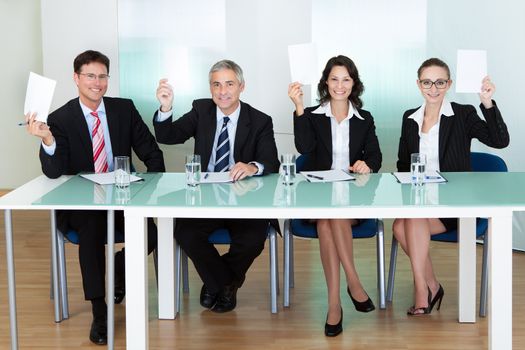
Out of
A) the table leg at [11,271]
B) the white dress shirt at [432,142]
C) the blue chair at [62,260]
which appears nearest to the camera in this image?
the table leg at [11,271]

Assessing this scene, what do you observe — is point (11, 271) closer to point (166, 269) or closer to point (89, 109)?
point (166, 269)

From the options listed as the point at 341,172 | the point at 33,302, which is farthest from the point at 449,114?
the point at 33,302

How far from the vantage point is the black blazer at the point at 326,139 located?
4.84m

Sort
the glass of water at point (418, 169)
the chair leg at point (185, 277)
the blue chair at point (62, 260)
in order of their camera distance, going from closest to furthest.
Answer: the glass of water at point (418, 169), the blue chair at point (62, 260), the chair leg at point (185, 277)

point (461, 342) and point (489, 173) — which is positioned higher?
point (489, 173)

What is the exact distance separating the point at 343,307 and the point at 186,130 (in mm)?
1256

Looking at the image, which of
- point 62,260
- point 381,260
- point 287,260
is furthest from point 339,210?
point 62,260

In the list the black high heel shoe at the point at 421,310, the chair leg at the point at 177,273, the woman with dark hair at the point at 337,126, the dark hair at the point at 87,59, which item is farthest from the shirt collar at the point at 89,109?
the black high heel shoe at the point at 421,310

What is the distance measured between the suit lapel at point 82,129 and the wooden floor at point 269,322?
2.71 feet

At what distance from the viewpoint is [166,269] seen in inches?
175

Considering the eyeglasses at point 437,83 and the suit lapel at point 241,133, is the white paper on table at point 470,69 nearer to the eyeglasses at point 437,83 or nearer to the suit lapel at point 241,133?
the eyeglasses at point 437,83

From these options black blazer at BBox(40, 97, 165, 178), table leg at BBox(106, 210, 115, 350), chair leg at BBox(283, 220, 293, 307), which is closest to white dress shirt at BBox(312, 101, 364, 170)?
chair leg at BBox(283, 220, 293, 307)

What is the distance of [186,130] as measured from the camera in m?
4.84

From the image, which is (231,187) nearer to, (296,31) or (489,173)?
(489,173)
